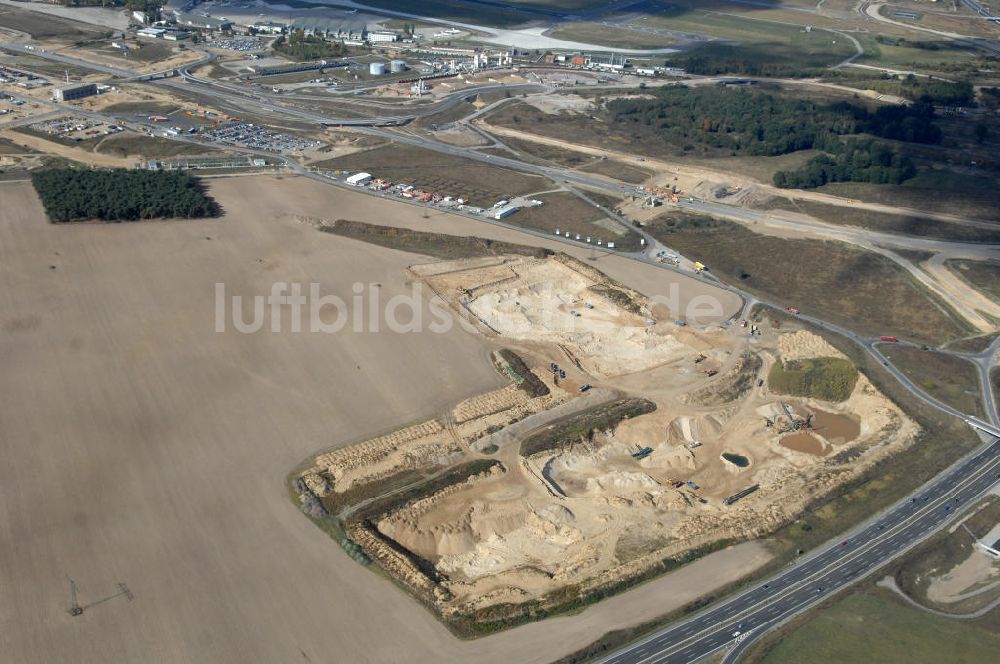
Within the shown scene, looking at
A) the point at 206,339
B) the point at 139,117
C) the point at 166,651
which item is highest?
the point at 139,117

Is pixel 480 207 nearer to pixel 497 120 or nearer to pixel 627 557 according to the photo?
pixel 497 120

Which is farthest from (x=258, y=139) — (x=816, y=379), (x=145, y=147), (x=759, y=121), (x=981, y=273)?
(x=981, y=273)

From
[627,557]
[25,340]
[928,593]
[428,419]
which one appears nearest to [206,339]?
[25,340]

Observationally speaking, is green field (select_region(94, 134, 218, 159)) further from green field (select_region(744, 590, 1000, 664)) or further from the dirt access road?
green field (select_region(744, 590, 1000, 664))

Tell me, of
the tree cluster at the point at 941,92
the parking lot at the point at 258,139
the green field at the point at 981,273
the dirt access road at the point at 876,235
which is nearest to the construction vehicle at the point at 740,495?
the dirt access road at the point at 876,235

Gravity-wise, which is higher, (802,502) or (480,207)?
(480,207)

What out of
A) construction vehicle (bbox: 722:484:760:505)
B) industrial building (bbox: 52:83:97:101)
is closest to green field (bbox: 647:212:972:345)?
construction vehicle (bbox: 722:484:760:505)
